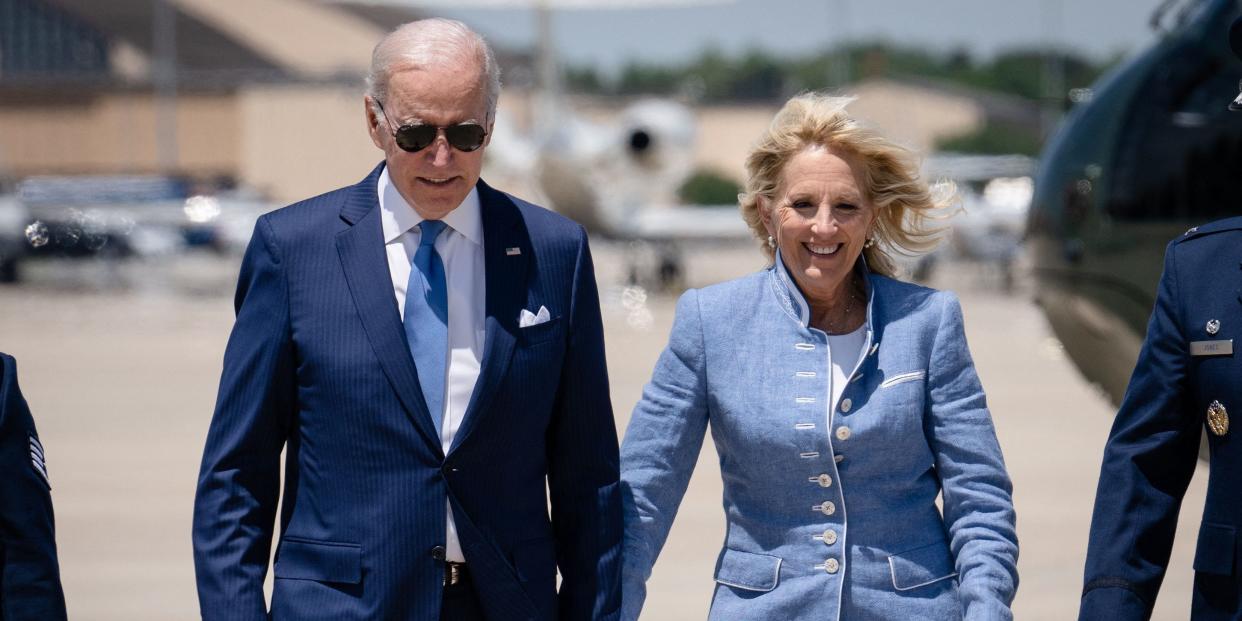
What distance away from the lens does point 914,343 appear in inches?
115

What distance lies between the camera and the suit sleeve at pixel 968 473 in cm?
279

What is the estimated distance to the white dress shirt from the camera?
2672 millimetres

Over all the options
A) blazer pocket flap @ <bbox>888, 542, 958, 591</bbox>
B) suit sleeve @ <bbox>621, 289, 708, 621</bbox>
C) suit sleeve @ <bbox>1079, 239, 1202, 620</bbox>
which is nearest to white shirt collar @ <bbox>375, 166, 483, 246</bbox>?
suit sleeve @ <bbox>621, 289, 708, 621</bbox>

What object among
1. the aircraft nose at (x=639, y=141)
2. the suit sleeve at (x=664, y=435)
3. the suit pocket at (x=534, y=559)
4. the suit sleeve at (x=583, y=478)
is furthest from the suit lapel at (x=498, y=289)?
the aircraft nose at (x=639, y=141)

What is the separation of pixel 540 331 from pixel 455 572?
18.2 inches

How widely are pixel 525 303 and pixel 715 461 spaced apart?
27.2ft

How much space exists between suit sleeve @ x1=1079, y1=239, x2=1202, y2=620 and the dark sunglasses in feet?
4.11

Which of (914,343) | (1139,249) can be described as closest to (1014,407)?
(1139,249)

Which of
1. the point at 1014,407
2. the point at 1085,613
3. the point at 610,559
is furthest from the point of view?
the point at 1014,407

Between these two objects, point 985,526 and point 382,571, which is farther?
point 985,526

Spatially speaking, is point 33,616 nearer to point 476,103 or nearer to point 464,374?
point 464,374

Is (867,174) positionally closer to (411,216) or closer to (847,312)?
(847,312)

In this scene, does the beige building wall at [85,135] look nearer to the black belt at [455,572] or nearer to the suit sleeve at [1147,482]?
the black belt at [455,572]

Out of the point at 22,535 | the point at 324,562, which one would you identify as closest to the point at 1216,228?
the point at 324,562
